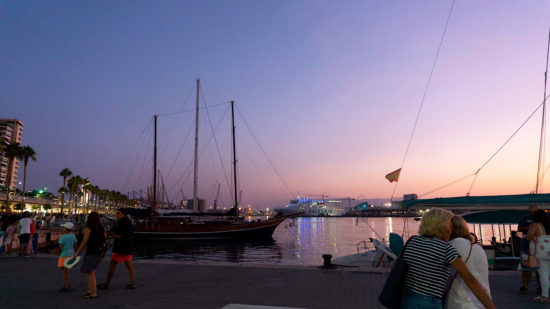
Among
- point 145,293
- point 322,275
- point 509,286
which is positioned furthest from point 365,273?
point 145,293

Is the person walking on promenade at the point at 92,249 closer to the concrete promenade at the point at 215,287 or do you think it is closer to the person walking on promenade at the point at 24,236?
the concrete promenade at the point at 215,287

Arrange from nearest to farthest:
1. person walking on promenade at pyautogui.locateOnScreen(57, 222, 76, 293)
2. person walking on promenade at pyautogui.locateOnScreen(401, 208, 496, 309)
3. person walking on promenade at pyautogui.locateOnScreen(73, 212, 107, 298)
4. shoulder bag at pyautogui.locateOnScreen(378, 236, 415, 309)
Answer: person walking on promenade at pyautogui.locateOnScreen(401, 208, 496, 309) < shoulder bag at pyautogui.locateOnScreen(378, 236, 415, 309) < person walking on promenade at pyautogui.locateOnScreen(73, 212, 107, 298) < person walking on promenade at pyautogui.locateOnScreen(57, 222, 76, 293)

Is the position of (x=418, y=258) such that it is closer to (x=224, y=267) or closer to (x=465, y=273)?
(x=465, y=273)

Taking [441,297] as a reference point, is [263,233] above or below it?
below

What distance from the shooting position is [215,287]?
27.6 feet

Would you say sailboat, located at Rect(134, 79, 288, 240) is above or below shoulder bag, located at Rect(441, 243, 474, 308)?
below

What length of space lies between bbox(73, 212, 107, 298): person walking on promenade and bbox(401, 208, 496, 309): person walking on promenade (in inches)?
256

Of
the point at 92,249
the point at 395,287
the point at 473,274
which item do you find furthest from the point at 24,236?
the point at 473,274

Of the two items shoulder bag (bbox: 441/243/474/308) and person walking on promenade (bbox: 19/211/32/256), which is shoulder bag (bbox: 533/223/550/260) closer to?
shoulder bag (bbox: 441/243/474/308)

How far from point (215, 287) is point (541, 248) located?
6975 millimetres

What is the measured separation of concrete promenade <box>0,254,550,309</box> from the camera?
6941mm

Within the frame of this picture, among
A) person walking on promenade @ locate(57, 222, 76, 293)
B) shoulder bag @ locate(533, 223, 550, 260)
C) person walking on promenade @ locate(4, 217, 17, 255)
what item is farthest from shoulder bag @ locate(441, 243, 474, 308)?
person walking on promenade @ locate(4, 217, 17, 255)

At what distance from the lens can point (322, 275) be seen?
32.4 ft

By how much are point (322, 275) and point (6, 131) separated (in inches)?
8663
